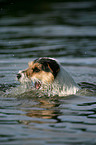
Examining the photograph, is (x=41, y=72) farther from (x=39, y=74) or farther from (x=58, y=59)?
(x=58, y=59)

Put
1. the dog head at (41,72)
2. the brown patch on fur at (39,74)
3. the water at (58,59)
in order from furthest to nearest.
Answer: the brown patch on fur at (39,74)
the dog head at (41,72)
the water at (58,59)

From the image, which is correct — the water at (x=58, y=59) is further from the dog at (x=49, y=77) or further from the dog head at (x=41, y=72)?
the dog head at (x=41, y=72)

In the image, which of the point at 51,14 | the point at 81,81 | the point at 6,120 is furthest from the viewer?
the point at 51,14

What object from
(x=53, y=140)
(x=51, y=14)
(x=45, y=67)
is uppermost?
(x=51, y=14)

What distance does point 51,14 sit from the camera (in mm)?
22766

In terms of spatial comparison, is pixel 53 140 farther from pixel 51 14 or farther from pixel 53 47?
pixel 51 14

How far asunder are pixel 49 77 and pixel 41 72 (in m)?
0.21

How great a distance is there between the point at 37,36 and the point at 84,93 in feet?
27.2

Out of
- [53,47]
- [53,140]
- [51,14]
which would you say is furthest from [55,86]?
[51,14]

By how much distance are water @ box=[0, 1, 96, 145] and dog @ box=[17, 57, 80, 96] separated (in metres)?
0.19

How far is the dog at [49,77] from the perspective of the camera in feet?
24.7

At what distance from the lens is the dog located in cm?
754

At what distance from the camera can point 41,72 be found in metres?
7.71

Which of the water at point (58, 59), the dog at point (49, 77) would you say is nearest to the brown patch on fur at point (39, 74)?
the dog at point (49, 77)
